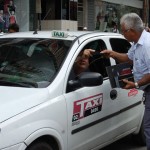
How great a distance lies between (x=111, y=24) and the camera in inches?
832

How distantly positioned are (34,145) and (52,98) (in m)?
0.49

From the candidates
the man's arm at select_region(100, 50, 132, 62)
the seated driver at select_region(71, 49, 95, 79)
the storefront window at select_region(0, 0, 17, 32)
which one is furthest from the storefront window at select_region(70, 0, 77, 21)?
the seated driver at select_region(71, 49, 95, 79)

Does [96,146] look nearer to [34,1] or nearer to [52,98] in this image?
[52,98]

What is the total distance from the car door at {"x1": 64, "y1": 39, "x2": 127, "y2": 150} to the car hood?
33 cm

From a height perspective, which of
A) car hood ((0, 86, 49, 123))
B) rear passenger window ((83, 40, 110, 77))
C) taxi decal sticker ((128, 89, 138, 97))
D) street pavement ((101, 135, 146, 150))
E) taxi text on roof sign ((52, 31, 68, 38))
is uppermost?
taxi text on roof sign ((52, 31, 68, 38))

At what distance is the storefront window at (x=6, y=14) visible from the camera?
43.0 ft

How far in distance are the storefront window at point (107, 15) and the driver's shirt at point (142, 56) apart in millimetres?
15654

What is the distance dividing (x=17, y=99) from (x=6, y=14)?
33.7 ft

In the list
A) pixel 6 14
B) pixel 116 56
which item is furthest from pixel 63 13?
pixel 116 56

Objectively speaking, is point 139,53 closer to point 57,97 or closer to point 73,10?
point 57,97

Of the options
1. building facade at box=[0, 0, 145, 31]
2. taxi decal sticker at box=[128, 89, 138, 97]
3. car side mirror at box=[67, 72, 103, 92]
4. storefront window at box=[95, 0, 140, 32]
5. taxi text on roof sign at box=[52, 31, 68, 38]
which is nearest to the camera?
car side mirror at box=[67, 72, 103, 92]

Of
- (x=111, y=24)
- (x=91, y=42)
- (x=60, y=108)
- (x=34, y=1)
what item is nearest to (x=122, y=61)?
(x=91, y=42)

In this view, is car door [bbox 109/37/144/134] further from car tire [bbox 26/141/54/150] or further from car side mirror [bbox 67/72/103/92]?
car tire [bbox 26/141/54/150]

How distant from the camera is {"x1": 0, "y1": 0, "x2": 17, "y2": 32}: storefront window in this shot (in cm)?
1309
